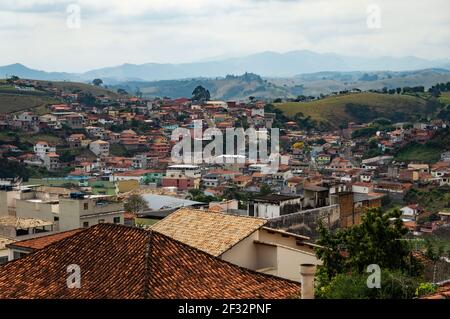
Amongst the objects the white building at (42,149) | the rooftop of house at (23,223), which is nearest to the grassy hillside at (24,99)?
the white building at (42,149)

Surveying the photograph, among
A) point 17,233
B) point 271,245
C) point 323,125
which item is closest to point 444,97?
point 323,125

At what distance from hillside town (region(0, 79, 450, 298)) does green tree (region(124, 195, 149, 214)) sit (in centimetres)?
9

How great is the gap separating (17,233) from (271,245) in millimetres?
11546

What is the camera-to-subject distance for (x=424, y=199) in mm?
37969

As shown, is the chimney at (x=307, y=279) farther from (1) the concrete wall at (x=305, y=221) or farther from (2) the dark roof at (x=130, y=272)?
(1) the concrete wall at (x=305, y=221)

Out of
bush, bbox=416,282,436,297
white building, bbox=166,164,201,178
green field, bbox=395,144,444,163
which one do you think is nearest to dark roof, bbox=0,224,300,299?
bush, bbox=416,282,436,297

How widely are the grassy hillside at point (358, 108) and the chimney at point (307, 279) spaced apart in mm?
69144

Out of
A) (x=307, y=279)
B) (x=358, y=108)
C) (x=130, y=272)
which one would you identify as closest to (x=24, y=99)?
(x=358, y=108)

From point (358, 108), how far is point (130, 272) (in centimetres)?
7470

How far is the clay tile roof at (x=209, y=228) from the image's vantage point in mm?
8359

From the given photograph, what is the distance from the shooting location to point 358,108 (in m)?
79.1

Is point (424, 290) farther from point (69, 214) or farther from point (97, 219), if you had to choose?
point (97, 219)

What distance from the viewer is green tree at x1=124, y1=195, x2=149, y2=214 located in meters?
28.2
